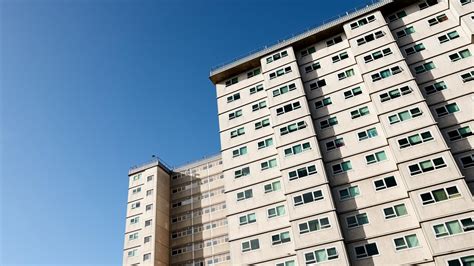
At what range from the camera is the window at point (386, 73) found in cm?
3692

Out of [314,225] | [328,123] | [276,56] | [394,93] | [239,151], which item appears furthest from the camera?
[276,56]

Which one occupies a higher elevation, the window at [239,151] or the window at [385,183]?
the window at [239,151]

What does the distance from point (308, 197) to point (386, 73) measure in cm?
1550

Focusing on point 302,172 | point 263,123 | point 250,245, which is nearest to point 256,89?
point 263,123

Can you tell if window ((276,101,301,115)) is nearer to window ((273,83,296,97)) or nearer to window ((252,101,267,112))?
window ((273,83,296,97))

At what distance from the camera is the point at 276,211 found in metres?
35.8

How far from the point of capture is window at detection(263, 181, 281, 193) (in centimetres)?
3705

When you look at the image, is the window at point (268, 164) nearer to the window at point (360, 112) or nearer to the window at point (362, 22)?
the window at point (360, 112)

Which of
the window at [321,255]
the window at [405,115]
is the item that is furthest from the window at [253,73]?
→ the window at [321,255]

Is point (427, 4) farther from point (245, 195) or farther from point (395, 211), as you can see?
point (245, 195)

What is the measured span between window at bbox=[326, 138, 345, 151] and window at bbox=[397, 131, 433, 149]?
5.51 m

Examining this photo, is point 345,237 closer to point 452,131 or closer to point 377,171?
point 377,171

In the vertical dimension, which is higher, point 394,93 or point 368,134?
point 394,93

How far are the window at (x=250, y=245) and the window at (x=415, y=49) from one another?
85.4 feet
